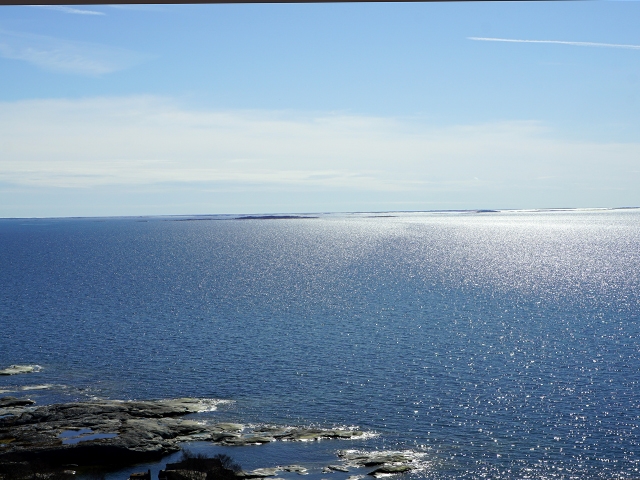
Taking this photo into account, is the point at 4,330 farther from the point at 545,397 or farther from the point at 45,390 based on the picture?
the point at 545,397

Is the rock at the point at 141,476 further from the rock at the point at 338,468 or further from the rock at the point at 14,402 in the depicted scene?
the rock at the point at 14,402

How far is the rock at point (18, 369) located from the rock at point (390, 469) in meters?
35.3

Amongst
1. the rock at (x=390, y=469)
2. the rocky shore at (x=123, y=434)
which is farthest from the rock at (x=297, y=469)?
the rock at (x=390, y=469)

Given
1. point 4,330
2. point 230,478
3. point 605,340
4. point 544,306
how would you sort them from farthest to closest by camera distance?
point 544,306
point 4,330
point 605,340
point 230,478

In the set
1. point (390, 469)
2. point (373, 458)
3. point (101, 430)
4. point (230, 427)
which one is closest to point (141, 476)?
point (101, 430)

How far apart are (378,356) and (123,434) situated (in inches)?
1051

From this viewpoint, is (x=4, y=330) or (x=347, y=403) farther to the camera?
(x=4, y=330)

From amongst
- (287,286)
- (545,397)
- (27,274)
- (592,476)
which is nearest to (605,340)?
(545,397)

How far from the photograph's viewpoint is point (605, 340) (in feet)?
208

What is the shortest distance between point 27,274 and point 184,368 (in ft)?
294

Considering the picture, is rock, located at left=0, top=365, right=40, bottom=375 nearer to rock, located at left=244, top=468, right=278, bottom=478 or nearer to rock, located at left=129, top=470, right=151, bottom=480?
rock, located at left=129, top=470, right=151, bottom=480

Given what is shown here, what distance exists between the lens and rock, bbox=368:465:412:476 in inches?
1335

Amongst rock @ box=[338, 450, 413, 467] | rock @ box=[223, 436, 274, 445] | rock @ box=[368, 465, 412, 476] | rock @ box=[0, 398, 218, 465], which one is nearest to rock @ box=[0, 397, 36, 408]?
rock @ box=[0, 398, 218, 465]

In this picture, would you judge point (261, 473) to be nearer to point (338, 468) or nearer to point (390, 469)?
point (338, 468)
